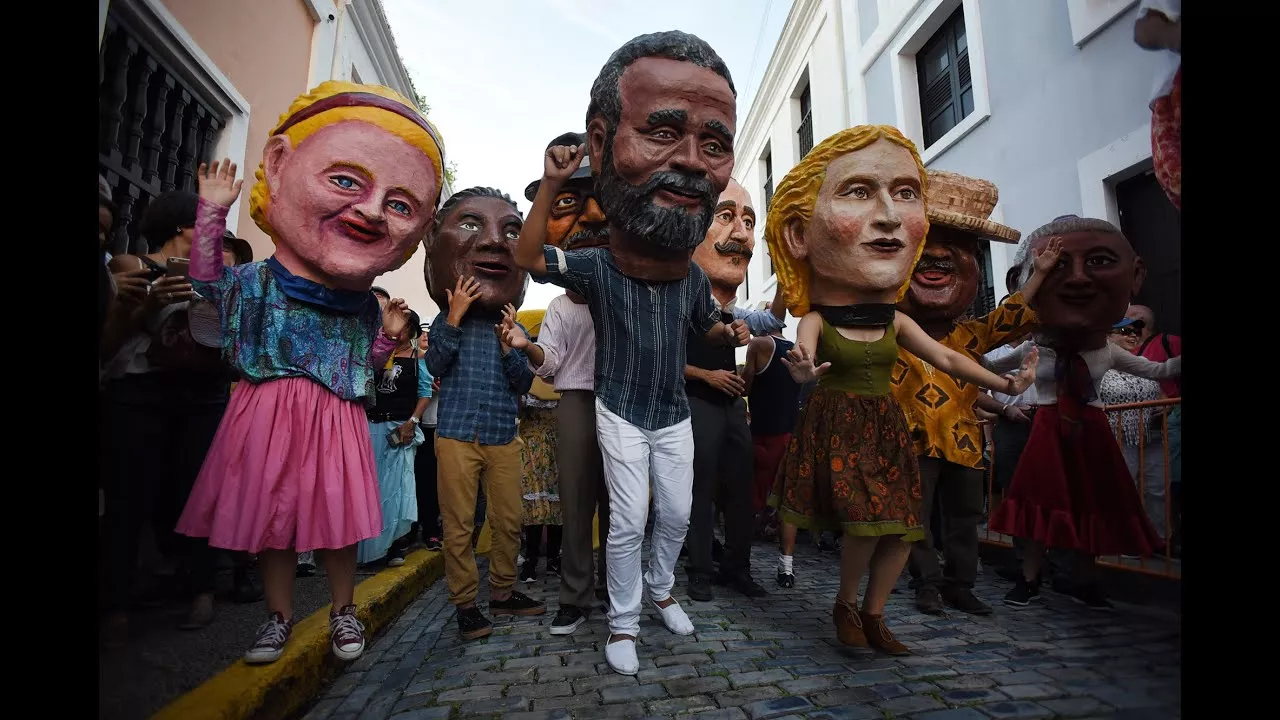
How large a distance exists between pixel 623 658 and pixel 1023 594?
2.07m

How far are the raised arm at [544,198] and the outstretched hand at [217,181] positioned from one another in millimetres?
953

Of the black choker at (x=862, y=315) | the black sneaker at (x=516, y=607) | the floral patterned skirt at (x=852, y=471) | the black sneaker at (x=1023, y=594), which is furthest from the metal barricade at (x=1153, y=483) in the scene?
the black sneaker at (x=516, y=607)

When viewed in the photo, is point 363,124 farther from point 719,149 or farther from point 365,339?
point 719,149

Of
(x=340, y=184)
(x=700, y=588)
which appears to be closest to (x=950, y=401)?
(x=700, y=588)

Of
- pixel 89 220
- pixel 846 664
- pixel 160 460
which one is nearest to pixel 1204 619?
pixel 846 664

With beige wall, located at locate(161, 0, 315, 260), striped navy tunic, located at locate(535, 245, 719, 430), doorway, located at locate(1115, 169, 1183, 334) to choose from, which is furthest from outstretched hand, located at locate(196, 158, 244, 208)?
doorway, located at locate(1115, 169, 1183, 334)

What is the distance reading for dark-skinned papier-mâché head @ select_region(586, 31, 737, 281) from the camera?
7.86ft

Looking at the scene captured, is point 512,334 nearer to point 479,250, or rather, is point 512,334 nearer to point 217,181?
point 479,250

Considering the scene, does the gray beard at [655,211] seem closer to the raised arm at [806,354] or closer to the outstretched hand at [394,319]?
the raised arm at [806,354]

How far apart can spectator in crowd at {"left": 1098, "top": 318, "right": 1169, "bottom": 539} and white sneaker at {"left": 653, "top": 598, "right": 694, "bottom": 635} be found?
173cm

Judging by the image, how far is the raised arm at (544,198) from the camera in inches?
93.7

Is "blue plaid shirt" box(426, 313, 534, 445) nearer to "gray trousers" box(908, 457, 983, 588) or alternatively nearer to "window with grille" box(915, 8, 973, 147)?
"gray trousers" box(908, 457, 983, 588)

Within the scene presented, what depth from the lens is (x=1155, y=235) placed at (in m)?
1.76

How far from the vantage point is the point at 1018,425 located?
3779 mm
